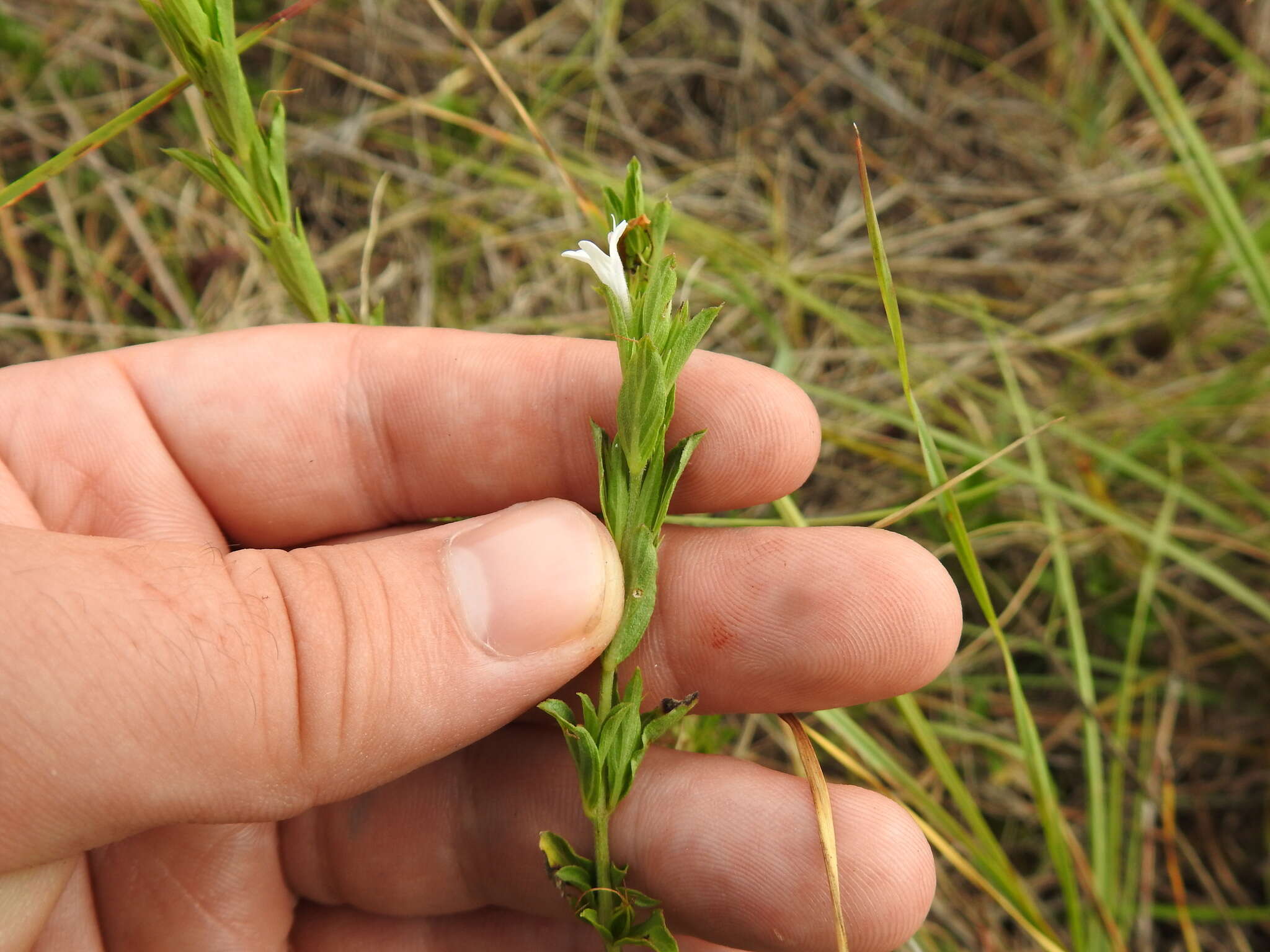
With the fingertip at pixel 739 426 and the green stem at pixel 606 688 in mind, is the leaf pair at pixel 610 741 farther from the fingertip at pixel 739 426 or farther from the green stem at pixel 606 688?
the fingertip at pixel 739 426

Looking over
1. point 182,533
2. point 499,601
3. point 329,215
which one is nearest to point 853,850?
point 499,601

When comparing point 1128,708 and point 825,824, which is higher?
point 825,824

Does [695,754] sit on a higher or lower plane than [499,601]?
lower

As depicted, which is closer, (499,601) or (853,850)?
(499,601)

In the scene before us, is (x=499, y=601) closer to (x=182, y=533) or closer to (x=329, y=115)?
(x=182, y=533)

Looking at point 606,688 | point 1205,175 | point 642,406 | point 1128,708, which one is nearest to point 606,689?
point 606,688

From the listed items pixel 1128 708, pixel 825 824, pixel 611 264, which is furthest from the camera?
pixel 1128 708

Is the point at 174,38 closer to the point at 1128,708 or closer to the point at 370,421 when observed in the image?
the point at 370,421
